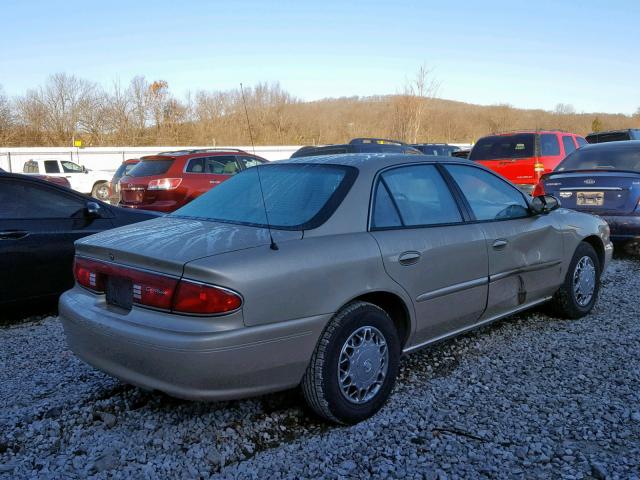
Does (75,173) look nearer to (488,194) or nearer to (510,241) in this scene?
(488,194)

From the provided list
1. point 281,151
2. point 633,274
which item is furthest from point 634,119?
point 633,274

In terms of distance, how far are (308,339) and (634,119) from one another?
7798cm

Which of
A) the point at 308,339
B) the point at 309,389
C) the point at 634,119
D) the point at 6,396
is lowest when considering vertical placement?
the point at 6,396

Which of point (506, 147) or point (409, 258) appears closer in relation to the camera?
point (409, 258)

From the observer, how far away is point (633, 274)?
6715 millimetres

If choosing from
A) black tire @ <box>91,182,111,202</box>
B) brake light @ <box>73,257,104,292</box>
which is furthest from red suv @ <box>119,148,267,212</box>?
black tire @ <box>91,182,111,202</box>

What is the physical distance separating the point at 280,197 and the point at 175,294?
40.6 inches

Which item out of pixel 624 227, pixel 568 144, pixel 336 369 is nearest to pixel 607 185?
pixel 624 227

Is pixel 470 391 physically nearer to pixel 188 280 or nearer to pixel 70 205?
pixel 188 280

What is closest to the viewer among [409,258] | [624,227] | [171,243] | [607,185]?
[171,243]

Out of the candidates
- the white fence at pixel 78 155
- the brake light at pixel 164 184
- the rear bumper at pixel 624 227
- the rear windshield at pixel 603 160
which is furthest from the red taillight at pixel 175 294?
the white fence at pixel 78 155

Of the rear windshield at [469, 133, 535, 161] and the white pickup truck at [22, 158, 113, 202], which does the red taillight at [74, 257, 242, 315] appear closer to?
the rear windshield at [469, 133, 535, 161]

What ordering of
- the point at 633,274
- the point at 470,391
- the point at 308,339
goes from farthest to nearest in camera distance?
the point at 633,274 < the point at 470,391 < the point at 308,339

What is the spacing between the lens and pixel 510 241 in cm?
408
